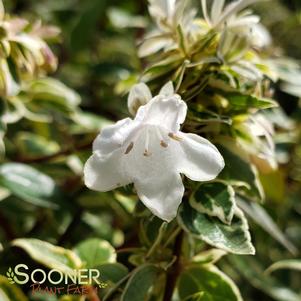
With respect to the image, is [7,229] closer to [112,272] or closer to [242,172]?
[112,272]

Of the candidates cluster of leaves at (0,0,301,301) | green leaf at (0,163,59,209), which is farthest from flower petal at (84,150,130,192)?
green leaf at (0,163,59,209)

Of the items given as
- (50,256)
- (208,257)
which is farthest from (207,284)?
(50,256)

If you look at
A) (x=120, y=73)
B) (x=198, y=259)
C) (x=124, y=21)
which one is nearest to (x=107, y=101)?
(x=120, y=73)

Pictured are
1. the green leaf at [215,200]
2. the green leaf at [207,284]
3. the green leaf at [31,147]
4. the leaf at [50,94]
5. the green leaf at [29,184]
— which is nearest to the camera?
the green leaf at [215,200]

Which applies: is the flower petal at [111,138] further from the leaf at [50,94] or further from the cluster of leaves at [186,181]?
the leaf at [50,94]

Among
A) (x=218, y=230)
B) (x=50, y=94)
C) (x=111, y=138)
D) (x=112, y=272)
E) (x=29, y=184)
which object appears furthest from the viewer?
(x=50, y=94)

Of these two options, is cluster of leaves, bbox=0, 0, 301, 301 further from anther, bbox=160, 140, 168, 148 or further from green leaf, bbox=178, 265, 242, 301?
anther, bbox=160, 140, 168, 148

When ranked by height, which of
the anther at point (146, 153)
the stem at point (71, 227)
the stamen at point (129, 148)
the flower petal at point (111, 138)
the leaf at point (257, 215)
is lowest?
the stem at point (71, 227)

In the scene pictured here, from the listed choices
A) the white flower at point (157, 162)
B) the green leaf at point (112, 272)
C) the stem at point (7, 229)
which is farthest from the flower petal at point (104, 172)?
the stem at point (7, 229)
